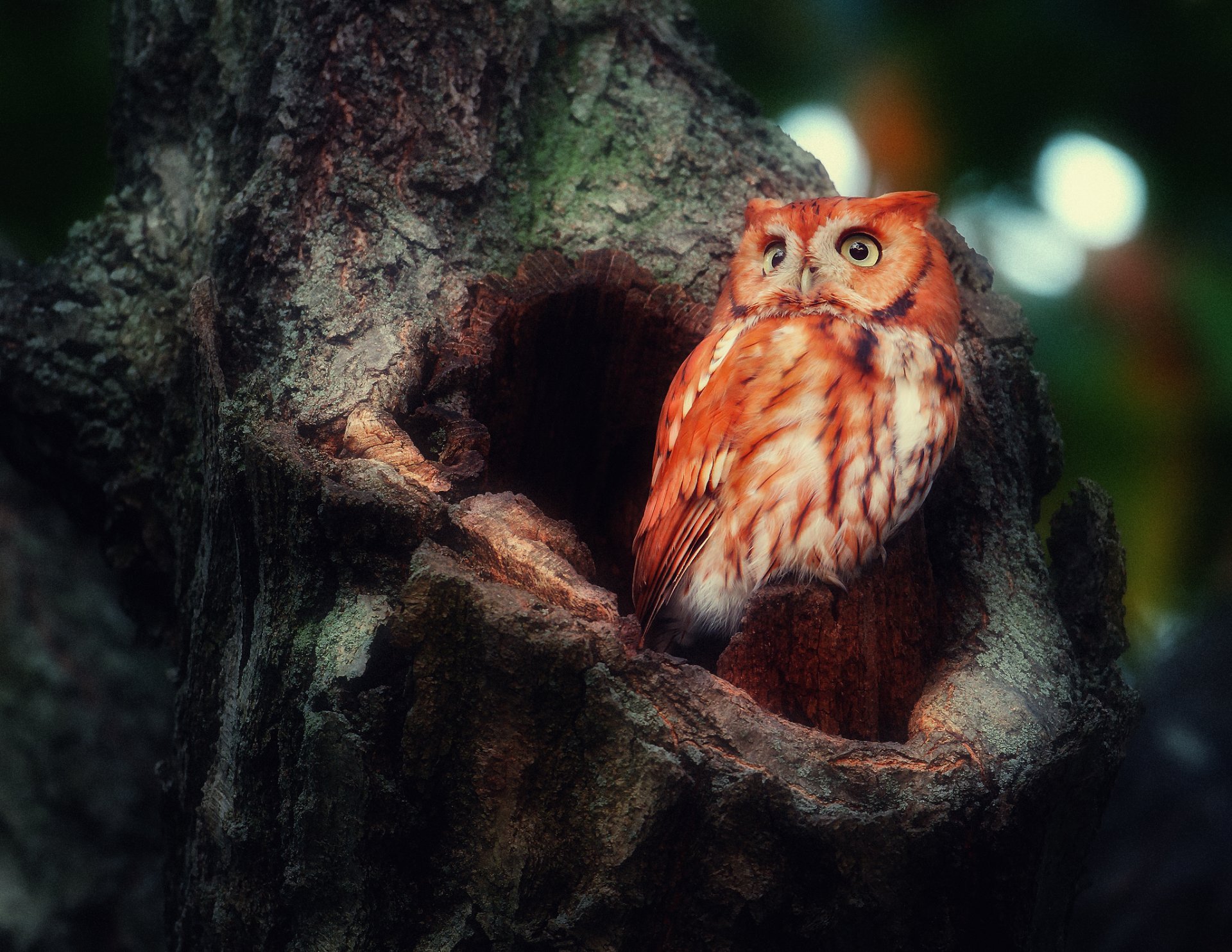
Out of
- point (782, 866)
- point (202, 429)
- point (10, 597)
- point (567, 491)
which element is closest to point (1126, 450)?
point (567, 491)

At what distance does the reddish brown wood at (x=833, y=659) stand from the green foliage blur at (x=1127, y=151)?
4.98 feet

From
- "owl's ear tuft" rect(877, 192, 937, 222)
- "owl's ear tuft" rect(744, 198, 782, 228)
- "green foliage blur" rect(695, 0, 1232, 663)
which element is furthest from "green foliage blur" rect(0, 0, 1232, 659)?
"owl's ear tuft" rect(744, 198, 782, 228)

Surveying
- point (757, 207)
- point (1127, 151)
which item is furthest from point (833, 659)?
point (1127, 151)

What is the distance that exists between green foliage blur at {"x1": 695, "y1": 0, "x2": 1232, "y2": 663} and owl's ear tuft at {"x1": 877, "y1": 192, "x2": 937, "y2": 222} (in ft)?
3.21

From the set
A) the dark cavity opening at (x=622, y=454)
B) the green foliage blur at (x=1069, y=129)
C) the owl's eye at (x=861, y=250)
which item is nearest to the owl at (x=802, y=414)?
the owl's eye at (x=861, y=250)

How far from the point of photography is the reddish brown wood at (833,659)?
1.46m

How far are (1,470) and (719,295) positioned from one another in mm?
1861

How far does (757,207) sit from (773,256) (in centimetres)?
11

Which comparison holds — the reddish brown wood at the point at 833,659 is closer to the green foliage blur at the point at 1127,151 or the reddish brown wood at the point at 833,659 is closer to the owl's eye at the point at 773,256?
the owl's eye at the point at 773,256

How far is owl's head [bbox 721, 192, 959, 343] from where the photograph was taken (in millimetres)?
Result: 1866

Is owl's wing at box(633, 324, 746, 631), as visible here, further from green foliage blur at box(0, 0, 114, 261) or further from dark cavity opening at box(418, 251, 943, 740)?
green foliage blur at box(0, 0, 114, 261)

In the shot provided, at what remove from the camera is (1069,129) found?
2854 mm

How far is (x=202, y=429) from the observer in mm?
1677

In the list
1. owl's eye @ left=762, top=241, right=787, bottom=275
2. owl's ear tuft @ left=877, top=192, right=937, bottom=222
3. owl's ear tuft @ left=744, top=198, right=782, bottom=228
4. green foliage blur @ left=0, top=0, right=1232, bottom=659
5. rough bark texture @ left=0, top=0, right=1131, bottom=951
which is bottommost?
rough bark texture @ left=0, top=0, right=1131, bottom=951
